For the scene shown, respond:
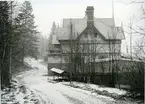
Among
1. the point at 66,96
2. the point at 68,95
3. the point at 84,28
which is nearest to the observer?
the point at 66,96

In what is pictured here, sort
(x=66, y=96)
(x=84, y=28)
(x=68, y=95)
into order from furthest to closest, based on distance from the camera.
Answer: (x=84, y=28)
(x=68, y=95)
(x=66, y=96)

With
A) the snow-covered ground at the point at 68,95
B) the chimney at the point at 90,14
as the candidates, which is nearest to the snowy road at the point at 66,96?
the snow-covered ground at the point at 68,95

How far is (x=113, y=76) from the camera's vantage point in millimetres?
20250

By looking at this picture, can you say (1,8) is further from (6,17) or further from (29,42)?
(29,42)

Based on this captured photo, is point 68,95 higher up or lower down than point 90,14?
lower down

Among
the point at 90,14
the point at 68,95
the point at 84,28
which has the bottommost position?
the point at 68,95

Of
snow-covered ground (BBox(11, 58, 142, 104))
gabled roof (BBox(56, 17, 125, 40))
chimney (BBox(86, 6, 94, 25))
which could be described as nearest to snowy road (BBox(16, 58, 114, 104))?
snow-covered ground (BBox(11, 58, 142, 104))

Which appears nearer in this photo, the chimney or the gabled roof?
the gabled roof

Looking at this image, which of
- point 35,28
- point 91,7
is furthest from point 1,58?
point 35,28

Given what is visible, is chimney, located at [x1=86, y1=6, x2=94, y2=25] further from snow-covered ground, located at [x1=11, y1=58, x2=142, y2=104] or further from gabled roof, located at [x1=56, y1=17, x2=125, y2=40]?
snow-covered ground, located at [x1=11, y1=58, x2=142, y2=104]

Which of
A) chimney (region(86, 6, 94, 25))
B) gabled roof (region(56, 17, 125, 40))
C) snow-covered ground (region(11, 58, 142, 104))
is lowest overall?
snow-covered ground (region(11, 58, 142, 104))

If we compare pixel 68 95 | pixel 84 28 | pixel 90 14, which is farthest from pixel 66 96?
pixel 90 14

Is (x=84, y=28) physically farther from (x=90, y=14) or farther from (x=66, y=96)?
(x=66, y=96)

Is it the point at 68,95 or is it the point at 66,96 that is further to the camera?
the point at 68,95
